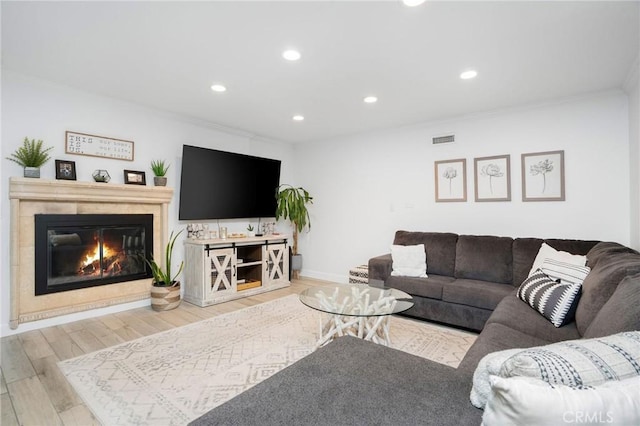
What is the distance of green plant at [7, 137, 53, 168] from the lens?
9.67 feet

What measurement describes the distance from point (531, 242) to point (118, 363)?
13.0 ft

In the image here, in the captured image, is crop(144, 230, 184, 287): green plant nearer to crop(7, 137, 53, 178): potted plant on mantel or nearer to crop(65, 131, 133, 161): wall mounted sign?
crop(65, 131, 133, 161): wall mounted sign

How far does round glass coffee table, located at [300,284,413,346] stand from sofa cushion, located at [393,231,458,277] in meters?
1.07

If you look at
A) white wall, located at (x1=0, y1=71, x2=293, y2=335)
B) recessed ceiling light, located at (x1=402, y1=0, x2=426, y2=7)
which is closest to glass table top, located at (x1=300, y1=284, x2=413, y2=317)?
recessed ceiling light, located at (x1=402, y1=0, x2=426, y2=7)

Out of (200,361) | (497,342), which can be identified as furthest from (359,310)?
(200,361)

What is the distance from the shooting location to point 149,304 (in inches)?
154

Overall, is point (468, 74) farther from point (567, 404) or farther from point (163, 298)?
point (163, 298)

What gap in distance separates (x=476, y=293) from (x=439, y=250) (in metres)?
0.81

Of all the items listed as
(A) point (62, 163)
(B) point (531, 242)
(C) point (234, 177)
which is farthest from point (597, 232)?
(A) point (62, 163)

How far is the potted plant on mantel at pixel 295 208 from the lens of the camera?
5.36m

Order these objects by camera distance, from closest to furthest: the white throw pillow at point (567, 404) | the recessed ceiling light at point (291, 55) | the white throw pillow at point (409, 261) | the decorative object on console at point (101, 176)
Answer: the white throw pillow at point (567, 404)
the recessed ceiling light at point (291, 55)
the decorative object on console at point (101, 176)
the white throw pillow at point (409, 261)

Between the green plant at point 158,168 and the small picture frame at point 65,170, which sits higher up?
the green plant at point 158,168

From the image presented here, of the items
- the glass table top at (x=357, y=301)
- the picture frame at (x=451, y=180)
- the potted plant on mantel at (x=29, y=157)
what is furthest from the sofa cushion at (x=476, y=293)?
the potted plant on mantel at (x=29, y=157)

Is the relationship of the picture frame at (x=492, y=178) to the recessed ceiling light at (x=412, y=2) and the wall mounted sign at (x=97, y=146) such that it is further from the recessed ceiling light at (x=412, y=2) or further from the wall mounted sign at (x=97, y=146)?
the wall mounted sign at (x=97, y=146)
